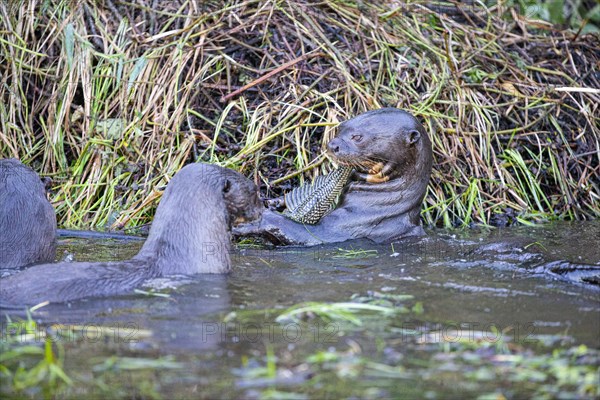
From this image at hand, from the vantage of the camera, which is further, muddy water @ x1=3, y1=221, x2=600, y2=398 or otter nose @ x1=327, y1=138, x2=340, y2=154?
otter nose @ x1=327, y1=138, x2=340, y2=154

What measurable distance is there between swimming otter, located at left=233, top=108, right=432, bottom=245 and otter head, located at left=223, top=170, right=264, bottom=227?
2.41 ft

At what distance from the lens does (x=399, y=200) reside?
616 cm

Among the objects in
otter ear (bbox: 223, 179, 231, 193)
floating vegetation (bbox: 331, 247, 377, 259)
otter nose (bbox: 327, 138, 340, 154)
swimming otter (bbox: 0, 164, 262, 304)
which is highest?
otter nose (bbox: 327, 138, 340, 154)

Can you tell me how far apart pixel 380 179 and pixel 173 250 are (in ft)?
6.95

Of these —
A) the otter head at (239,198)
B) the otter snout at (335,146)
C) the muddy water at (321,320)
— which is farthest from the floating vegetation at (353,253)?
the otter snout at (335,146)

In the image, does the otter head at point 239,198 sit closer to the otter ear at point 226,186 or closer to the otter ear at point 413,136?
the otter ear at point 226,186

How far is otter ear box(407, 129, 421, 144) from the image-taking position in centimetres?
610

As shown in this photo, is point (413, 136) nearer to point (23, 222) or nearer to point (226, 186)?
point (226, 186)

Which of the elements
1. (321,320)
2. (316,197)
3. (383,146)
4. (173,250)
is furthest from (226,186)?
(383,146)

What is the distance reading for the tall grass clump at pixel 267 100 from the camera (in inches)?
269

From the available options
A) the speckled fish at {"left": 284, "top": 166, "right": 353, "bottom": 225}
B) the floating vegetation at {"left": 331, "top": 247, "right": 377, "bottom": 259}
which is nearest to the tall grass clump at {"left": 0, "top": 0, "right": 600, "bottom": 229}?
the speckled fish at {"left": 284, "top": 166, "right": 353, "bottom": 225}

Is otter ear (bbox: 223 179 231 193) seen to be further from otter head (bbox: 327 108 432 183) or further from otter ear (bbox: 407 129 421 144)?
otter ear (bbox: 407 129 421 144)

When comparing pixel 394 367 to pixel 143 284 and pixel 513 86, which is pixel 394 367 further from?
pixel 513 86

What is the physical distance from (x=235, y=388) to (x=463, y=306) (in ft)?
4.77
